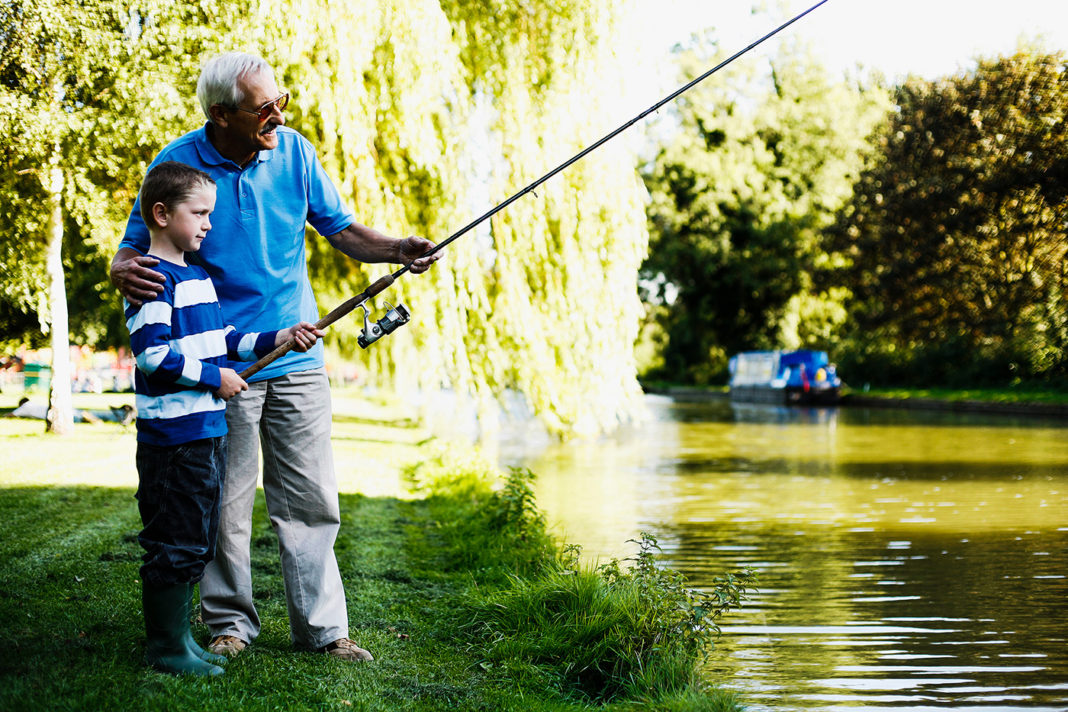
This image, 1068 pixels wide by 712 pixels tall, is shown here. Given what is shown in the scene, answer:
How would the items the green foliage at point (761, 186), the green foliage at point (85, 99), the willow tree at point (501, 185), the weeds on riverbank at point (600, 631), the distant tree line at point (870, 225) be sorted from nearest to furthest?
the weeds on riverbank at point (600, 631), the green foliage at point (85, 99), the willow tree at point (501, 185), the distant tree line at point (870, 225), the green foliage at point (761, 186)

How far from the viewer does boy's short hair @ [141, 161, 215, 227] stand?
350 centimetres

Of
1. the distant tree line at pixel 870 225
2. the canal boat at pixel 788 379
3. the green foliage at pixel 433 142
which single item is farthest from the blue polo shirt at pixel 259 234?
the canal boat at pixel 788 379

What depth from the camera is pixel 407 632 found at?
460 cm

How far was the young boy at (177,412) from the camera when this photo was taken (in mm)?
3445

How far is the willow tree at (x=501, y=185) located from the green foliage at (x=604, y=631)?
7.19 meters

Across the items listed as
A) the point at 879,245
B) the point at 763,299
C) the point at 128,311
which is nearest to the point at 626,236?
the point at 128,311

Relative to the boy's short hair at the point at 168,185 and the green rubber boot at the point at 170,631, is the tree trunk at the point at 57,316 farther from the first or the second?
the green rubber boot at the point at 170,631

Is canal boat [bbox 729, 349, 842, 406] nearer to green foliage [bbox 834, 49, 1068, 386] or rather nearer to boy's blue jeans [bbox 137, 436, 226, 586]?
green foliage [bbox 834, 49, 1068, 386]

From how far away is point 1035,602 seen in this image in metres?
6.05

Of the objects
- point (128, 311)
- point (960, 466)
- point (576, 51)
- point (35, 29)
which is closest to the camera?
point (128, 311)

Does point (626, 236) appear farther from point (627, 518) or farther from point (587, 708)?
point (587, 708)

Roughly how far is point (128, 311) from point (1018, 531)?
726 centimetres

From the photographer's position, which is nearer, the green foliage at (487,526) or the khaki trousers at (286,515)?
the khaki trousers at (286,515)

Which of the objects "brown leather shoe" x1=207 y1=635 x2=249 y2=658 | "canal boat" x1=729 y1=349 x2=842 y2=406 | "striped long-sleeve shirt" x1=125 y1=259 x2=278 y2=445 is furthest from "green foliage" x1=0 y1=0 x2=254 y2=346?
"canal boat" x1=729 y1=349 x2=842 y2=406
